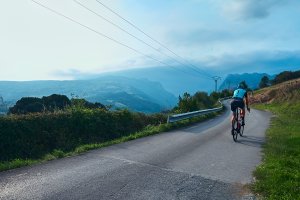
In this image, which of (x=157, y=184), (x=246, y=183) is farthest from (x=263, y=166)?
(x=157, y=184)

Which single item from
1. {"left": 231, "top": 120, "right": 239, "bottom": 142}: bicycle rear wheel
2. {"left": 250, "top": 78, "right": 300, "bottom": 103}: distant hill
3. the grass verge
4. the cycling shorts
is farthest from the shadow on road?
{"left": 250, "top": 78, "right": 300, "bottom": 103}: distant hill

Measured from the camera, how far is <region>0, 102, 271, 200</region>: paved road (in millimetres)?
6699

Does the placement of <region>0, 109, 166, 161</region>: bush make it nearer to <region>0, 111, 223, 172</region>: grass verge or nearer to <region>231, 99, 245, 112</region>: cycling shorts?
<region>0, 111, 223, 172</region>: grass verge

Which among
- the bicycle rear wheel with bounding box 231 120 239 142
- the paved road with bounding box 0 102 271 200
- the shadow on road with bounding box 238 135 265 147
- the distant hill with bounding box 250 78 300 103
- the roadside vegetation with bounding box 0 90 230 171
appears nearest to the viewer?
the paved road with bounding box 0 102 271 200

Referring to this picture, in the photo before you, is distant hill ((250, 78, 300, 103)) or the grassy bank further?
distant hill ((250, 78, 300, 103))

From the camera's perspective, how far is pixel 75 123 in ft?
49.1

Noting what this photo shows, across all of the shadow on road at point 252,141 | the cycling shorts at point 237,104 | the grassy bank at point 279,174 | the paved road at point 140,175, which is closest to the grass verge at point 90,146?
the paved road at point 140,175

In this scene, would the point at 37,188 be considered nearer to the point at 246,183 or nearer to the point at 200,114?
the point at 246,183

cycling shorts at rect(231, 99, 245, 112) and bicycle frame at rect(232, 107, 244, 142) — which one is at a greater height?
cycling shorts at rect(231, 99, 245, 112)

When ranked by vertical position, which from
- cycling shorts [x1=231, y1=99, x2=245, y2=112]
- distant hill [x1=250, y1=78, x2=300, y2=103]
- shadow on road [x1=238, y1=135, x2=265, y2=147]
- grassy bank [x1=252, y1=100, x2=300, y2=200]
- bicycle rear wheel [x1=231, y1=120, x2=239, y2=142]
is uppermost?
distant hill [x1=250, y1=78, x2=300, y2=103]

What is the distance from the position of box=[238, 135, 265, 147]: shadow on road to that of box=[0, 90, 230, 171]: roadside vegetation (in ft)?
12.9

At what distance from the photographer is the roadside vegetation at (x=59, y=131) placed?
11469 millimetres

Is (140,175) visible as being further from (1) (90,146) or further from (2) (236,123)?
(2) (236,123)

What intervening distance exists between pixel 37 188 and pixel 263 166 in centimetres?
549
